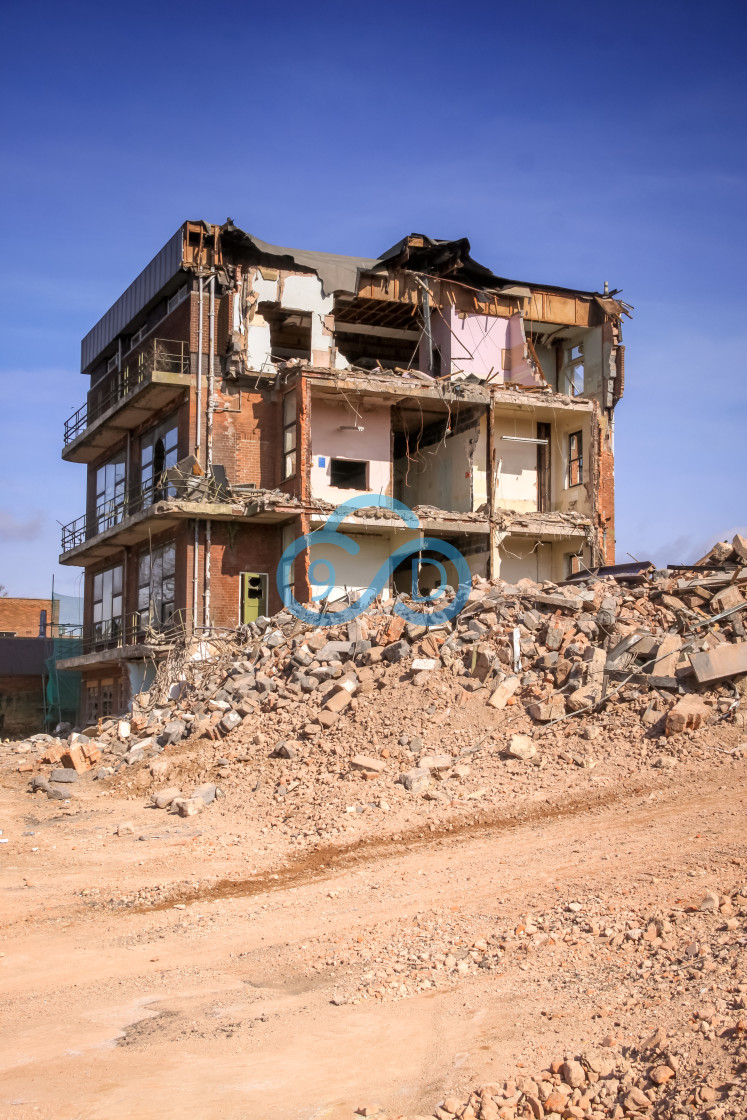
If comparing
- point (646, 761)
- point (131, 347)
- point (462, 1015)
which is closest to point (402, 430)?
point (131, 347)

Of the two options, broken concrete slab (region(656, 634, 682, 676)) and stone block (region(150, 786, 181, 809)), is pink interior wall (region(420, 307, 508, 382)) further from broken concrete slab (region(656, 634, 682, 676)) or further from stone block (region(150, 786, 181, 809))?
stone block (region(150, 786, 181, 809))

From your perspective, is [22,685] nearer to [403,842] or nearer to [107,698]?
[107,698]

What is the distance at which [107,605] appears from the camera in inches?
1326

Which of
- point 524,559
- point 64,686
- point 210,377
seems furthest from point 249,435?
point 64,686

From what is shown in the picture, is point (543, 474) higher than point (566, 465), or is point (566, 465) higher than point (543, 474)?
point (566, 465)

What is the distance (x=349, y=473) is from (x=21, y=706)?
53.2 feet

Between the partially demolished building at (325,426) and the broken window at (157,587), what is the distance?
0.30ft

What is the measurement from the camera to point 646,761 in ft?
39.7

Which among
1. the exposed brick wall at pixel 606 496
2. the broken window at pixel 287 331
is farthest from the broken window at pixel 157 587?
the exposed brick wall at pixel 606 496

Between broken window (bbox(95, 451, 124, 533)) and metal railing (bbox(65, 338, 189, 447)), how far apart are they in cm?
161

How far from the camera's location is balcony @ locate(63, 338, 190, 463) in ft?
91.5

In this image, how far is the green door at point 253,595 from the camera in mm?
27469

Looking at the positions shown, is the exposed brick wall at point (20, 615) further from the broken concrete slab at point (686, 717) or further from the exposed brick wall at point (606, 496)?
the broken concrete slab at point (686, 717)

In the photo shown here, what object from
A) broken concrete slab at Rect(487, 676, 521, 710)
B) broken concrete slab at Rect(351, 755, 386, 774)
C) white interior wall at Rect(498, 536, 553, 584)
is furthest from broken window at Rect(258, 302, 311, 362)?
broken concrete slab at Rect(351, 755, 386, 774)
